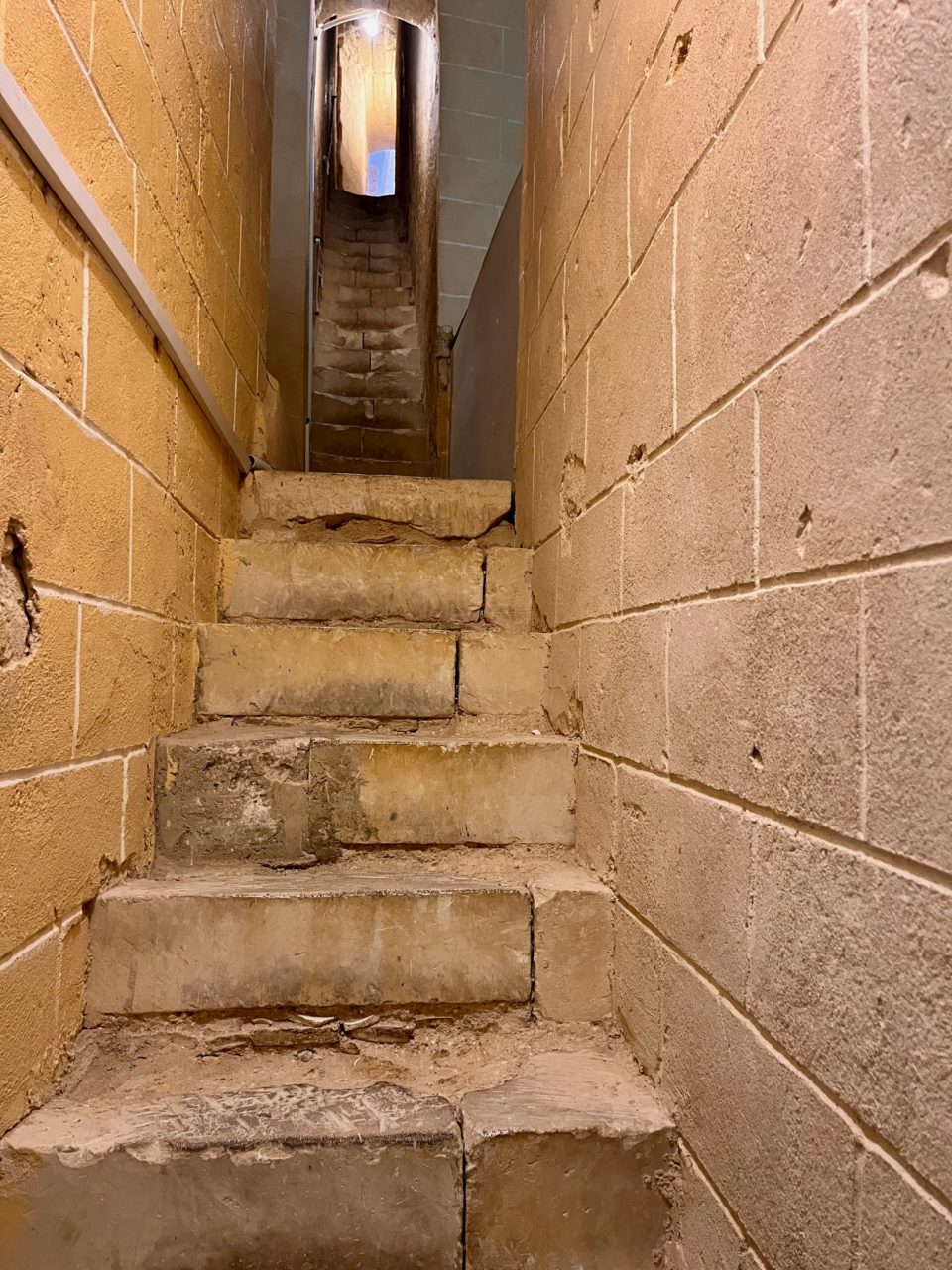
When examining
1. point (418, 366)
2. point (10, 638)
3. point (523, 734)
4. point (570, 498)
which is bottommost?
point (523, 734)

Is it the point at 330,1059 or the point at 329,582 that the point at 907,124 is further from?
the point at 329,582

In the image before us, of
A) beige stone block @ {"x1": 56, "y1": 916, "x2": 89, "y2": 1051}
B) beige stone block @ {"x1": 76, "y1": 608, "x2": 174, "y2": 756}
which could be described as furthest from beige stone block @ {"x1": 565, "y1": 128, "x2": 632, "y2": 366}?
beige stone block @ {"x1": 56, "y1": 916, "x2": 89, "y2": 1051}

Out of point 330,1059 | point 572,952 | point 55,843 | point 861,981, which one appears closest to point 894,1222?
point 861,981

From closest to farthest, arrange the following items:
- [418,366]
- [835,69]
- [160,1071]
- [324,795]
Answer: [835,69], [160,1071], [324,795], [418,366]

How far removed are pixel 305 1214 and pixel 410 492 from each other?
223 centimetres

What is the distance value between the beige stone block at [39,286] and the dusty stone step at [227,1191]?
119 centimetres

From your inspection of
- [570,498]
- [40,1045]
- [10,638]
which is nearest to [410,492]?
[570,498]

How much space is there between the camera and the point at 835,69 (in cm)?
90

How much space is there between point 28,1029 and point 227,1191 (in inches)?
15.7

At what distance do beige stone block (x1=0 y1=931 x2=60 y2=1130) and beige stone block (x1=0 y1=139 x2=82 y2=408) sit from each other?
0.92 metres

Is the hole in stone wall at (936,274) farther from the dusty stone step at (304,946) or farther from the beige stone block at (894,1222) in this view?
the dusty stone step at (304,946)

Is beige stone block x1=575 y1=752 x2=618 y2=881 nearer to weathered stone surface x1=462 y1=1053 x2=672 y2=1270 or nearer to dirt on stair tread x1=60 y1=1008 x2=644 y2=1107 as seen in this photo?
dirt on stair tread x1=60 y1=1008 x2=644 y2=1107

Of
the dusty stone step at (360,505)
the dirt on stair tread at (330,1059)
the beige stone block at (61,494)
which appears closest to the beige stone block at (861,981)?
the dirt on stair tread at (330,1059)

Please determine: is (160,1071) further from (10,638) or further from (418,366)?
(418,366)
